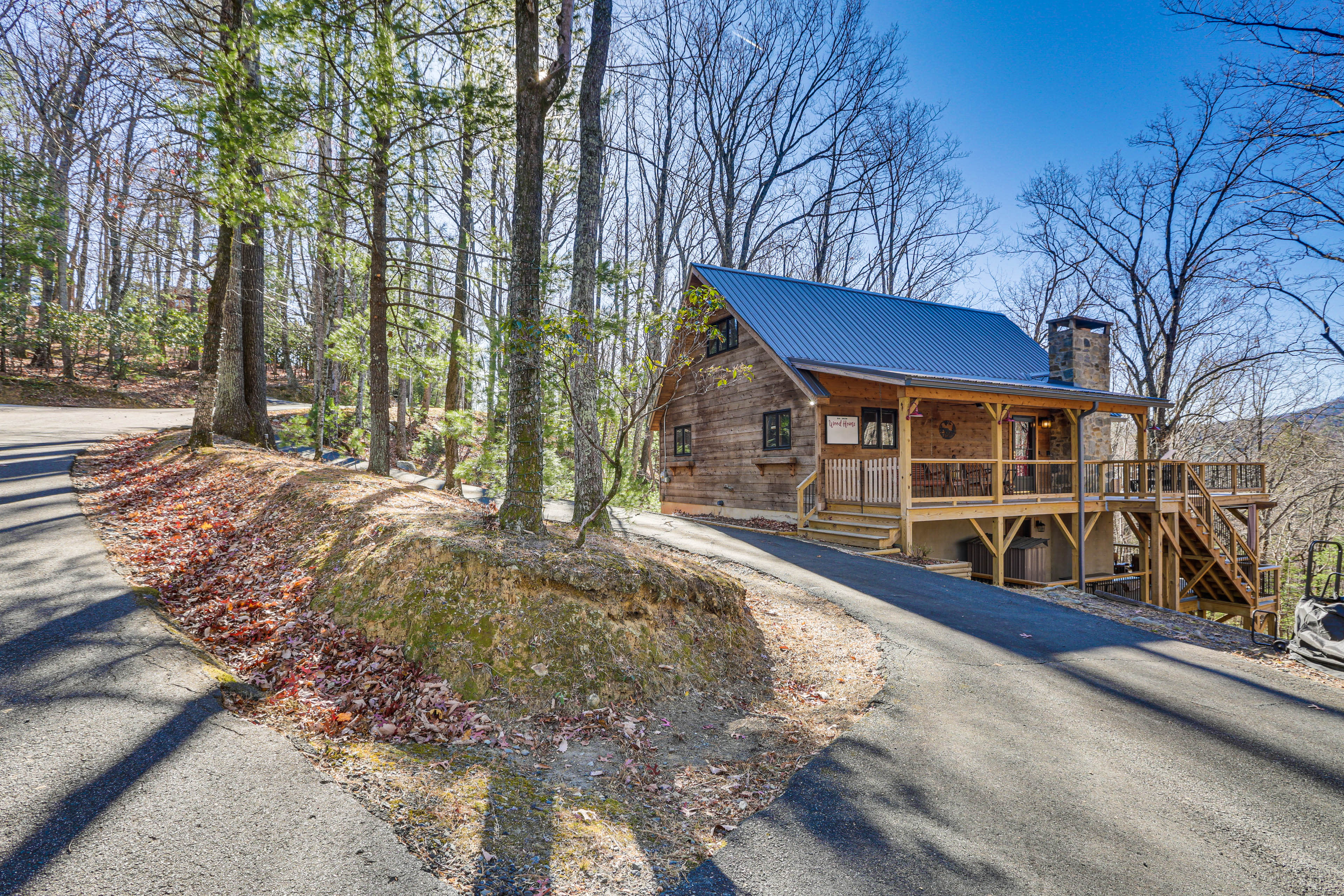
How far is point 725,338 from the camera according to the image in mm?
17422

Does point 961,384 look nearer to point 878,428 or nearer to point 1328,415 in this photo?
point 878,428

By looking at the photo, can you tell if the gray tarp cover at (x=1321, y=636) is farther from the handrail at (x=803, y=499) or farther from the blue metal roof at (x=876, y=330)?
the blue metal roof at (x=876, y=330)

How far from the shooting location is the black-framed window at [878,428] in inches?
600

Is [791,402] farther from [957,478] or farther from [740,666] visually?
[740,666]

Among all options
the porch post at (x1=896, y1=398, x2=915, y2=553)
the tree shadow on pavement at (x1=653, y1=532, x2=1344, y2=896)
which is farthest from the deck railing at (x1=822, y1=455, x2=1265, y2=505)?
the tree shadow on pavement at (x1=653, y1=532, x2=1344, y2=896)

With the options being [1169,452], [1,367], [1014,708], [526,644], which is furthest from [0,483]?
[1169,452]

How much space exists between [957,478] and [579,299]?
37.3 ft

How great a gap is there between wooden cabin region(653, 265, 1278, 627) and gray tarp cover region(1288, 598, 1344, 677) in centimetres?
617

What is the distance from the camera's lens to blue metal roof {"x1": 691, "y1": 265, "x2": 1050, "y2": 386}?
1603cm

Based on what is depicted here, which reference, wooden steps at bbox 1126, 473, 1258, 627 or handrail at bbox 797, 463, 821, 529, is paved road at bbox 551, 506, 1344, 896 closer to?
handrail at bbox 797, 463, 821, 529

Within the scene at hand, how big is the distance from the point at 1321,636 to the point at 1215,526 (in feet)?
42.5

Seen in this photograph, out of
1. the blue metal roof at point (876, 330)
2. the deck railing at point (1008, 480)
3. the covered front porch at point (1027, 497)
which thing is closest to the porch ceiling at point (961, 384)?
the covered front porch at point (1027, 497)

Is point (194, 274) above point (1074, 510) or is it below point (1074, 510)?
above

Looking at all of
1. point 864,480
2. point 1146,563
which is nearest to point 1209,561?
point 1146,563
